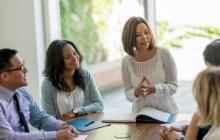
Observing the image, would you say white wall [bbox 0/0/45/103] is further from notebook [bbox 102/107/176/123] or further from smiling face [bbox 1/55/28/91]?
smiling face [bbox 1/55/28/91]

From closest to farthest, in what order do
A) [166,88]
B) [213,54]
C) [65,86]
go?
[213,54] → [166,88] → [65,86]

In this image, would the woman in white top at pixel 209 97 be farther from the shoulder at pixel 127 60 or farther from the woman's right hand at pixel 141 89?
the shoulder at pixel 127 60

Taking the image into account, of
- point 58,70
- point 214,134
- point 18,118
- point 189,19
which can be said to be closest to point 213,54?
point 214,134

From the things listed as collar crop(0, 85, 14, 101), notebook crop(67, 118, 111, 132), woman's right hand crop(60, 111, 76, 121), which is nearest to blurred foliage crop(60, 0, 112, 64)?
woman's right hand crop(60, 111, 76, 121)

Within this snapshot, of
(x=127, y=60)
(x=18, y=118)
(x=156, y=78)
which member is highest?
(x=127, y=60)

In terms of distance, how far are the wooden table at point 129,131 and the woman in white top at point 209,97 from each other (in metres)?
0.53

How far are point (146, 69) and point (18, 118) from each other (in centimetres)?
103

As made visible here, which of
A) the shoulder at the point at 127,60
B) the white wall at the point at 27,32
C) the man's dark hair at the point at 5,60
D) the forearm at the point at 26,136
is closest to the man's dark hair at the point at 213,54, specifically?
the shoulder at the point at 127,60

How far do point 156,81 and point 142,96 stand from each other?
6.8 inches

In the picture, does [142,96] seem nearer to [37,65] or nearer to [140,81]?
[140,81]

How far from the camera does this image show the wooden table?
2.23 metres

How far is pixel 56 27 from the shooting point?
392 centimetres

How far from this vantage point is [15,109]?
2.37 meters

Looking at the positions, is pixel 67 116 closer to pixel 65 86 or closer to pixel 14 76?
pixel 65 86
